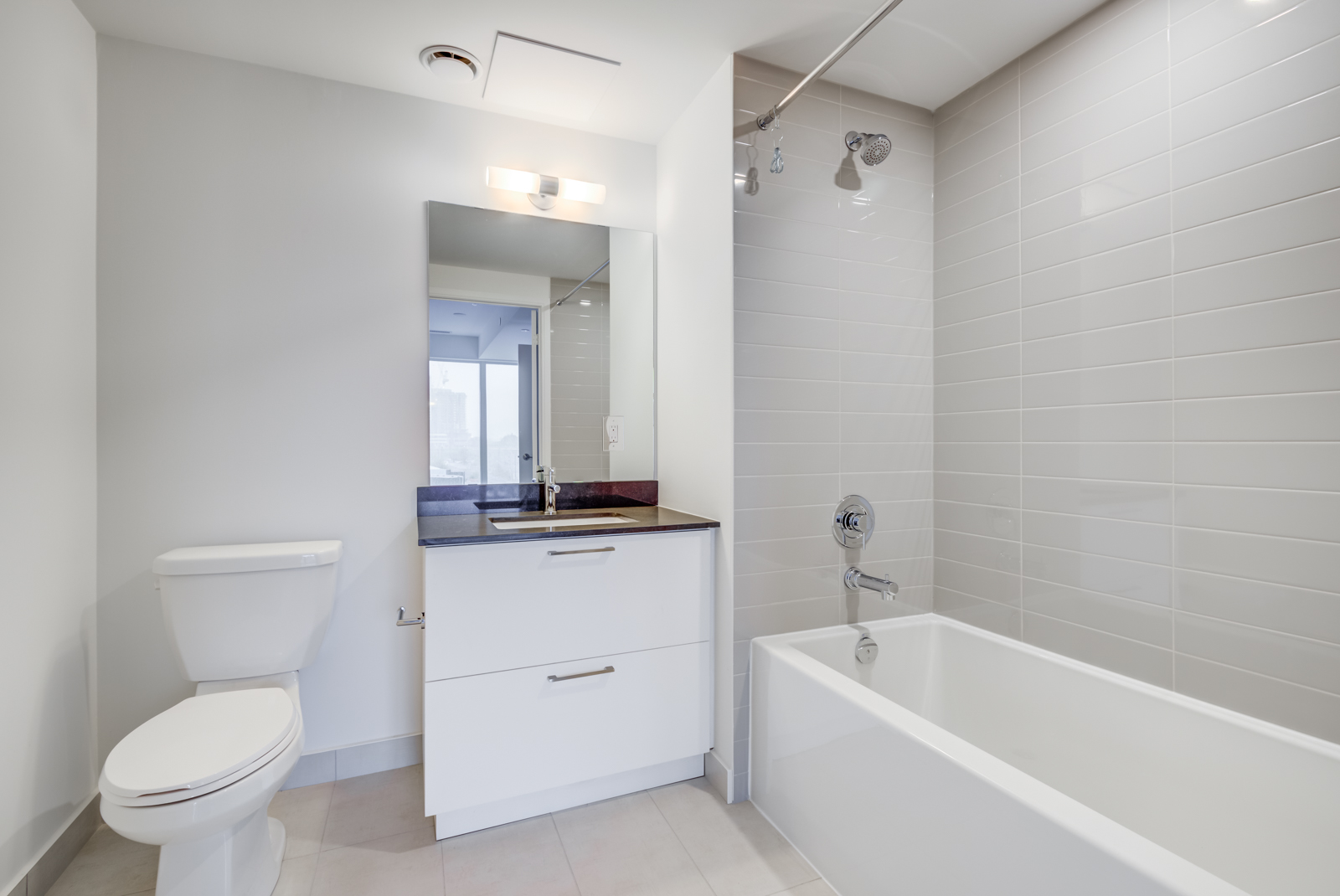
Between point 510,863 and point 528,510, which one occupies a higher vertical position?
point 528,510

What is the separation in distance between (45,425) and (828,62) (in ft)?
7.63

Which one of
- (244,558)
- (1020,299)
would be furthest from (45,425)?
(1020,299)

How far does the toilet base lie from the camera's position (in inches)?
53.6

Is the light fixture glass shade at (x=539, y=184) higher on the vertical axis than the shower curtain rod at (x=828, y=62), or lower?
lower

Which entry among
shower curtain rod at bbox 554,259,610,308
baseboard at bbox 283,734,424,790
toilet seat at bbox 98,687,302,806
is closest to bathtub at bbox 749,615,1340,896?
baseboard at bbox 283,734,424,790

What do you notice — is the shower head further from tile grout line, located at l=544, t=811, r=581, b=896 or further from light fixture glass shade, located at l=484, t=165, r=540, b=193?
tile grout line, located at l=544, t=811, r=581, b=896

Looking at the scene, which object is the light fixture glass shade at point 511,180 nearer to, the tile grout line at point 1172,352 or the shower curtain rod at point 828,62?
the shower curtain rod at point 828,62

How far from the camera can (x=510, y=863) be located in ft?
5.39

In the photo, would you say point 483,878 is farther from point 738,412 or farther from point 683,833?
point 738,412

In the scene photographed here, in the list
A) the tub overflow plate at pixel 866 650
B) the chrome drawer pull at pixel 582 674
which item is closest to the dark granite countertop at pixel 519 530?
the chrome drawer pull at pixel 582 674

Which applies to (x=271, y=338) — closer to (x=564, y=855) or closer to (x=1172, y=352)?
(x=564, y=855)

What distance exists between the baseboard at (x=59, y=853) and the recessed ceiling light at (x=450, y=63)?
244 centimetres

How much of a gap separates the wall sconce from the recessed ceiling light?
1.00ft

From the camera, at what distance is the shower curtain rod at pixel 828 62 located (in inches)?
59.7
